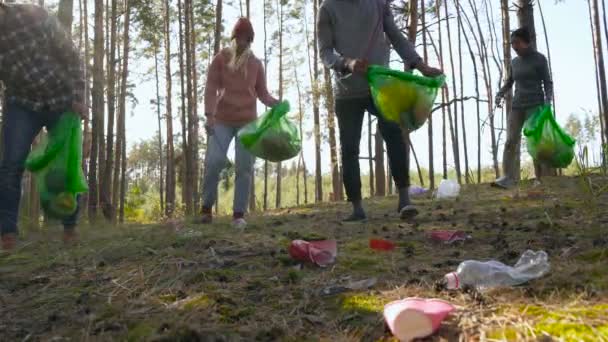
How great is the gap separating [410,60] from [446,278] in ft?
6.68

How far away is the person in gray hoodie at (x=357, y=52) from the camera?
3.74 m

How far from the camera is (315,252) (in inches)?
99.4

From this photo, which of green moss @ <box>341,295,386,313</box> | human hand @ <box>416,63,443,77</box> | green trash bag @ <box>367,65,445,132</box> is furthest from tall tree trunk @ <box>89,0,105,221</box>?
green moss @ <box>341,295,386,313</box>

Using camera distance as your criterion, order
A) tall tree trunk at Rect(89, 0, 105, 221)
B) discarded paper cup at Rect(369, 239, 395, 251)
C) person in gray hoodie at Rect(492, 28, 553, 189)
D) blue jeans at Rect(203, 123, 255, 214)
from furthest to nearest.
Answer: tall tree trunk at Rect(89, 0, 105, 221) → person in gray hoodie at Rect(492, 28, 553, 189) → blue jeans at Rect(203, 123, 255, 214) → discarded paper cup at Rect(369, 239, 395, 251)

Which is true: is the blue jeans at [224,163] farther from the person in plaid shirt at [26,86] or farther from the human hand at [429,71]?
the human hand at [429,71]

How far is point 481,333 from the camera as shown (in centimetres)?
142

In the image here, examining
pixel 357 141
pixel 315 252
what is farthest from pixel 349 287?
pixel 357 141

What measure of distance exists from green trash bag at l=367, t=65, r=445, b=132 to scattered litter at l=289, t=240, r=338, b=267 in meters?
1.04

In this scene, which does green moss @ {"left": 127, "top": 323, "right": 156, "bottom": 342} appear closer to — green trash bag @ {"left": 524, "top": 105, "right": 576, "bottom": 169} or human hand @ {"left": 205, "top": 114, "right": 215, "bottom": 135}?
human hand @ {"left": 205, "top": 114, "right": 215, "bottom": 135}

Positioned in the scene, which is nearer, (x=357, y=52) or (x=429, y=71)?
(x=429, y=71)

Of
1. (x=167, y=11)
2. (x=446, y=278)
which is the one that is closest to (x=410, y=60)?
(x=446, y=278)

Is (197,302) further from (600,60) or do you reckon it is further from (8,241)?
(600,60)

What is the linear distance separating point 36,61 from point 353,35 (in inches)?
81.6

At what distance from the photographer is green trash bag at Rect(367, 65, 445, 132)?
3.16 meters
